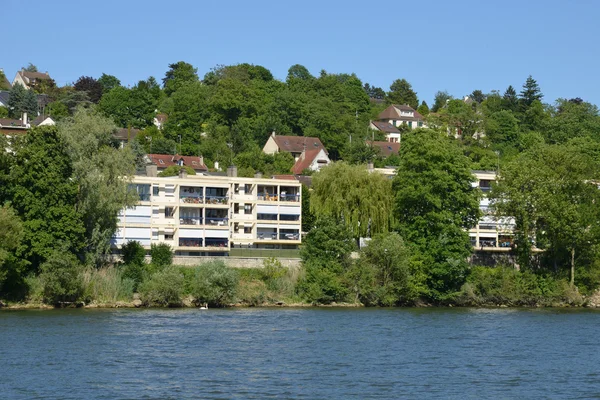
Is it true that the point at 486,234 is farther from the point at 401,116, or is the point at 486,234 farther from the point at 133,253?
the point at 401,116

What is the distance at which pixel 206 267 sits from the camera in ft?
241

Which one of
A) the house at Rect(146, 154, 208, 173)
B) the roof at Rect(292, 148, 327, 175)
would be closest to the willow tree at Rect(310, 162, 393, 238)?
the house at Rect(146, 154, 208, 173)

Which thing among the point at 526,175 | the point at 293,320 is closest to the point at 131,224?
the point at 293,320

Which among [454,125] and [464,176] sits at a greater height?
[454,125]

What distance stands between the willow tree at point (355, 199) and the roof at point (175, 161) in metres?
34.6

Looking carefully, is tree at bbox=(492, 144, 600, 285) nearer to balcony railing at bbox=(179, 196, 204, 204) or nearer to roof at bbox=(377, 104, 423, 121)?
balcony railing at bbox=(179, 196, 204, 204)

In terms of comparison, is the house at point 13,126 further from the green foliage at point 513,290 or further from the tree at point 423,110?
the tree at point 423,110

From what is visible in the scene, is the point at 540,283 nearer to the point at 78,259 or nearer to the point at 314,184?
the point at 314,184

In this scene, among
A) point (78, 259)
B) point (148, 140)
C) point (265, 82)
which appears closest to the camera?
point (78, 259)

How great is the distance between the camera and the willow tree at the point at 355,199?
83.5m

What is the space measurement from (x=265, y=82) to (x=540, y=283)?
98917 millimetres

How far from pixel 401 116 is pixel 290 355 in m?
123

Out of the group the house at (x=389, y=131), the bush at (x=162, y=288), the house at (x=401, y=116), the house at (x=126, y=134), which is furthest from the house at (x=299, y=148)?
the bush at (x=162, y=288)

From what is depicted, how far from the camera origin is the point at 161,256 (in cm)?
7738
